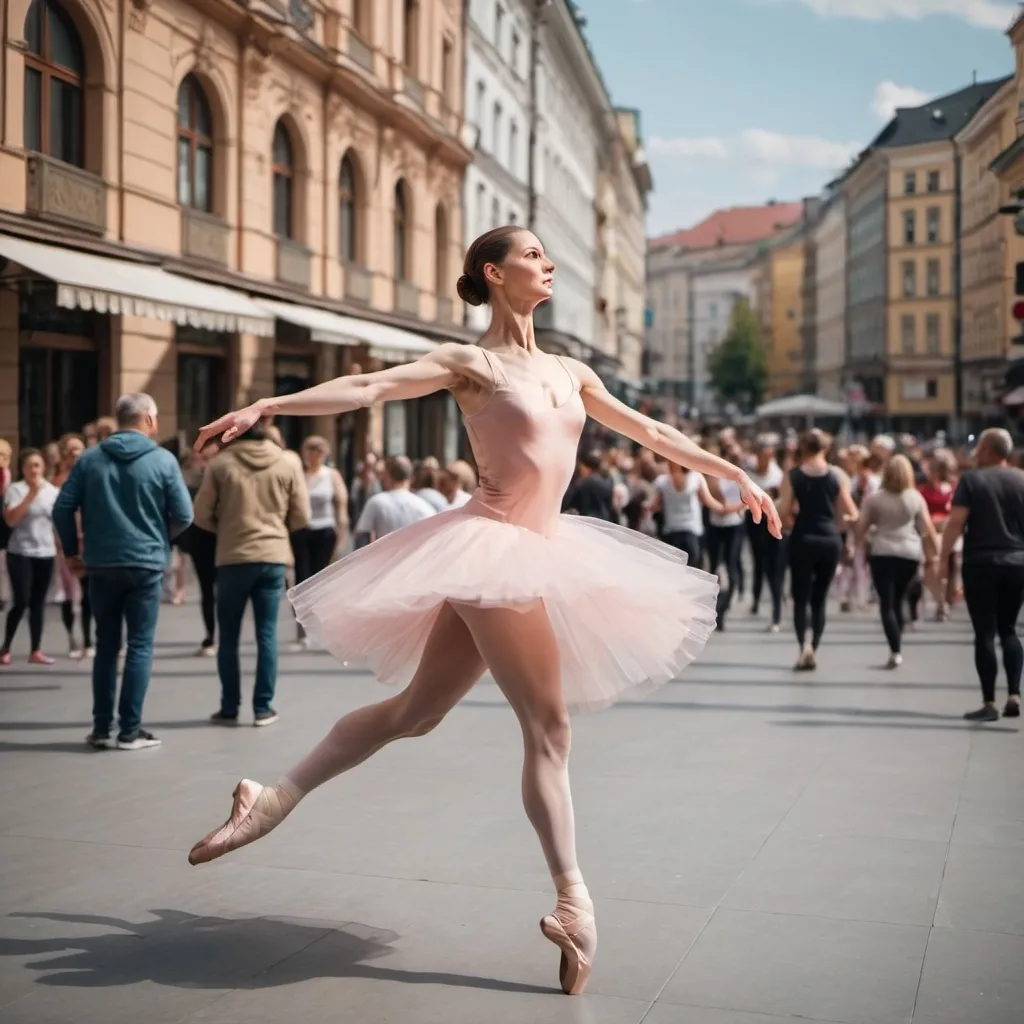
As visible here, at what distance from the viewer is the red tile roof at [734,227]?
7303 inches

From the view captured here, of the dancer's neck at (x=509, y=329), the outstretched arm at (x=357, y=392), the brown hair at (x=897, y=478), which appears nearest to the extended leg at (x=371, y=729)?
the outstretched arm at (x=357, y=392)

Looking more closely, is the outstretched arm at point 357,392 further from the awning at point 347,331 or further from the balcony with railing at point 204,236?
the balcony with railing at point 204,236

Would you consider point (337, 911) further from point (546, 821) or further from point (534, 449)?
point (534, 449)

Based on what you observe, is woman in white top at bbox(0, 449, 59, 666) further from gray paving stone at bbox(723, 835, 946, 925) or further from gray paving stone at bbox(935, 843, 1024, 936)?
gray paving stone at bbox(935, 843, 1024, 936)

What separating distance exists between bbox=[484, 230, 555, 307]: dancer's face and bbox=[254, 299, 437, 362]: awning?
55.2ft

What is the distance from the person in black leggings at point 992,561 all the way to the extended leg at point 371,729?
18.3 feet

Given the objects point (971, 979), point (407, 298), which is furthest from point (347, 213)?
point (971, 979)

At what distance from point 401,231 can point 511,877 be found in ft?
93.4

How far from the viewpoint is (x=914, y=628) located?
15453mm

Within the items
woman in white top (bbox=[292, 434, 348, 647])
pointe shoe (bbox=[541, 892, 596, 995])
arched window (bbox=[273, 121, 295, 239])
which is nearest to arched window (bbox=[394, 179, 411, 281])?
arched window (bbox=[273, 121, 295, 239])

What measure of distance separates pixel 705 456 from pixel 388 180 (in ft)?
88.5

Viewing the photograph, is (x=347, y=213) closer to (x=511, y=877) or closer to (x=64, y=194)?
(x=64, y=194)

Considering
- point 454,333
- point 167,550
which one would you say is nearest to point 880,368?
point 454,333

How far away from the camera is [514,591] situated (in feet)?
14.7
